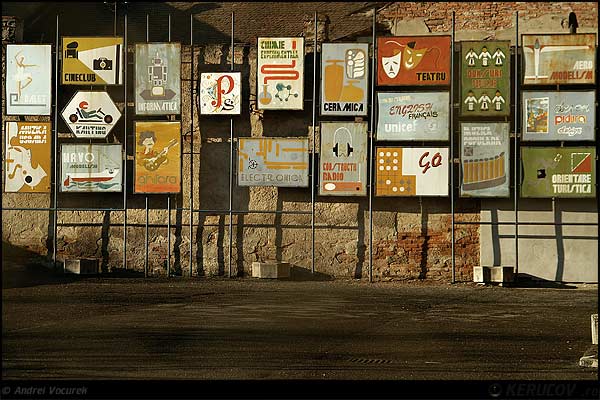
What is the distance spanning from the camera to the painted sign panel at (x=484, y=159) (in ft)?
62.5

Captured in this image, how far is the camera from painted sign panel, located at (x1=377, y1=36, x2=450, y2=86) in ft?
63.3

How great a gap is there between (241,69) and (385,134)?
11.3 feet

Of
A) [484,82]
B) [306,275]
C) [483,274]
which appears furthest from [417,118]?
[306,275]

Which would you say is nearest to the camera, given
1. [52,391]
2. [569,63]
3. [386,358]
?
[52,391]

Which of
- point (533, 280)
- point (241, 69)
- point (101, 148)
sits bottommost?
point (533, 280)

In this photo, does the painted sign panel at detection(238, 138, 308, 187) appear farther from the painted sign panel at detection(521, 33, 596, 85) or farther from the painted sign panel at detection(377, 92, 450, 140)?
the painted sign panel at detection(521, 33, 596, 85)

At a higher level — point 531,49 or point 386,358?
point 531,49

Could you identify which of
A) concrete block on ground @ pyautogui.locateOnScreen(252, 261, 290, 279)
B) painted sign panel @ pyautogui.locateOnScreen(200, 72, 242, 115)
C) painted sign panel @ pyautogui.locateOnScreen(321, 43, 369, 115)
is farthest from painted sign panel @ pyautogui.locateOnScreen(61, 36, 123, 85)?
concrete block on ground @ pyautogui.locateOnScreen(252, 261, 290, 279)

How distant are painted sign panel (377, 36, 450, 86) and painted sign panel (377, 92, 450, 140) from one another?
349mm

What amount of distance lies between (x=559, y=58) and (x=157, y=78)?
8437mm

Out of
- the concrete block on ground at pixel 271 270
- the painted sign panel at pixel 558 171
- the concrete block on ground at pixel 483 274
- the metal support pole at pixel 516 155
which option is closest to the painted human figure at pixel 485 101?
the metal support pole at pixel 516 155

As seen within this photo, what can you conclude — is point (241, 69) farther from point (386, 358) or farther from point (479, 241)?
point (386, 358)

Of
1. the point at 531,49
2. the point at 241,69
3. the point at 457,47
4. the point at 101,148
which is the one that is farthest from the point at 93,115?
the point at 531,49

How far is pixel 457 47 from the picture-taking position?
1953cm
